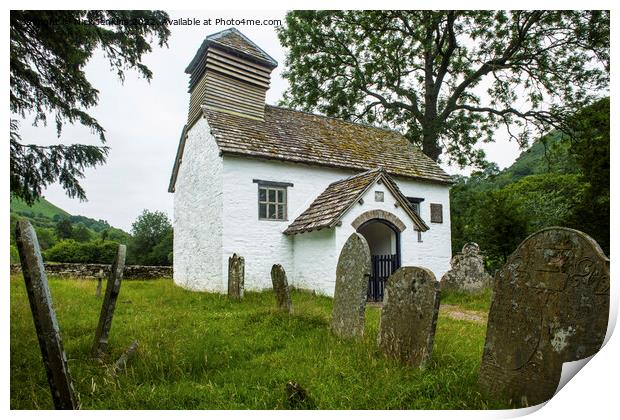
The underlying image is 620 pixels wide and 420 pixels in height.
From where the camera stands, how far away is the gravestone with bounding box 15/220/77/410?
9.56 feet

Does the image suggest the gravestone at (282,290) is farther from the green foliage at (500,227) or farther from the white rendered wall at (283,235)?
the green foliage at (500,227)

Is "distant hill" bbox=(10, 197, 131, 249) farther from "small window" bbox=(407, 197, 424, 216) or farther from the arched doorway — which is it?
"small window" bbox=(407, 197, 424, 216)

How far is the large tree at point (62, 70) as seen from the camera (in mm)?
3752

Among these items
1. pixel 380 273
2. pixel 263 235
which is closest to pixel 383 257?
pixel 380 273

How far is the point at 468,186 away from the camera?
13430mm

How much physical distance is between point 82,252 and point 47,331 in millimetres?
2384

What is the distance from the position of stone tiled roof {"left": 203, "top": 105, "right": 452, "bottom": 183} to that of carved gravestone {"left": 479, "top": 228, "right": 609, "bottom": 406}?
729 centimetres

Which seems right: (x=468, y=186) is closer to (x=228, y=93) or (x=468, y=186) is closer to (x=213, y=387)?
(x=228, y=93)

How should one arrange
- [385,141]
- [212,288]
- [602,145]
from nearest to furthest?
[602,145], [212,288], [385,141]

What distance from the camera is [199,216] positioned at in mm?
10328

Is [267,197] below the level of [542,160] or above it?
below

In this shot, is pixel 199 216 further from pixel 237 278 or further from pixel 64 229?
pixel 64 229

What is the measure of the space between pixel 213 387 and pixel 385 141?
11.1 m

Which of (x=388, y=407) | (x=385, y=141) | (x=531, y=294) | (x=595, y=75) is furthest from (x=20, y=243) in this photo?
(x=385, y=141)
